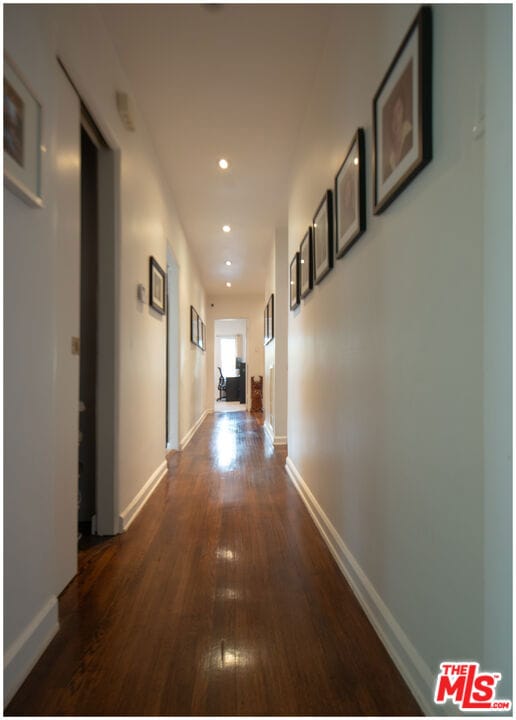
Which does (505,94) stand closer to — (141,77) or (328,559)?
(328,559)

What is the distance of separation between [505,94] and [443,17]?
0.45 m

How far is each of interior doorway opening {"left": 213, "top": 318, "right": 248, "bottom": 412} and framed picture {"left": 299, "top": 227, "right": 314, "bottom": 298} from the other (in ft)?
23.4

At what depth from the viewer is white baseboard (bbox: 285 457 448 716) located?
95cm

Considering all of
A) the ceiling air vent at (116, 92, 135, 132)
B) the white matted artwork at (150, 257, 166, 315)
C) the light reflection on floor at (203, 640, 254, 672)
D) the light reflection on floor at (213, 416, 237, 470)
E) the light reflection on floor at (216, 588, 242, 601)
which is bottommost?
the light reflection on floor at (213, 416, 237, 470)

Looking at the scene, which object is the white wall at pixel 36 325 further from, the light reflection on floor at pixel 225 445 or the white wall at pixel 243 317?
the white wall at pixel 243 317

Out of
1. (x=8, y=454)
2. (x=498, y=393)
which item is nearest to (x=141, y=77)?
(x=8, y=454)

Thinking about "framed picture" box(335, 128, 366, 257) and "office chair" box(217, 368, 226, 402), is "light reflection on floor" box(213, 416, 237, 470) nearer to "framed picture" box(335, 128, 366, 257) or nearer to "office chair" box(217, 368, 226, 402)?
"framed picture" box(335, 128, 366, 257)

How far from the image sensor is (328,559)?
1.81 meters

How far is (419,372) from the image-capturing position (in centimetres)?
103

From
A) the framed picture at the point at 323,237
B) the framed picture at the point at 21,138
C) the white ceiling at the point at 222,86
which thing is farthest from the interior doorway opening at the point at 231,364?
the framed picture at the point at 21,138

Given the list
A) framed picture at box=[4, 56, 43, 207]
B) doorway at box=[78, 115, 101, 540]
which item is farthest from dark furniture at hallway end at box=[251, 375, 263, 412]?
framed picture at box=[4, 56, 43, 207]

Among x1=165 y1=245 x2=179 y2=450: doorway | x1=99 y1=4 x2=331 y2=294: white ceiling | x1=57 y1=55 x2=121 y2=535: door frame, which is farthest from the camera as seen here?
x1=165 y1=245 x2=179 y2=450: doorway

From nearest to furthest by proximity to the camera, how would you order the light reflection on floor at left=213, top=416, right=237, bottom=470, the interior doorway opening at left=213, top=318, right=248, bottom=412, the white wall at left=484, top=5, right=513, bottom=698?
the white wall at left=484, top=5, right=513, bottom=698 → the light reflection on floor at left=213, top=416, right=237, bottom=470 → the interior doorway opening at left=213, top=318, right=248, bottom=412

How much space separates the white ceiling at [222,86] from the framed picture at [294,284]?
3.18 feet
